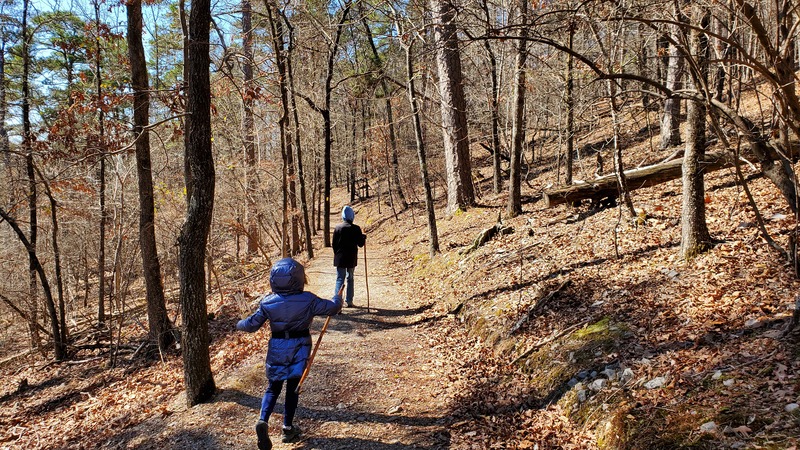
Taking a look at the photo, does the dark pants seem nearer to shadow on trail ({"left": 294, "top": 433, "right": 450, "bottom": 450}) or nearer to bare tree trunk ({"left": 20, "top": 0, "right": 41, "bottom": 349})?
shadow on trail ({"left": 294, "top": 433, "right": 450, "bottom": 450})

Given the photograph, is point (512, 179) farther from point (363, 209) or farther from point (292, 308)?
point (363, 209)

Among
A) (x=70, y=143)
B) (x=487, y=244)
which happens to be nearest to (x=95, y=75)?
(x=70, y=143)

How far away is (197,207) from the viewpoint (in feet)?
19.4

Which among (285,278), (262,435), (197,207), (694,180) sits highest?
(197,207)

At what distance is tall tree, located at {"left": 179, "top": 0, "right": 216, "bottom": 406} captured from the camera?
577cm

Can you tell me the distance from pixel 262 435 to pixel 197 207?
2999 mm

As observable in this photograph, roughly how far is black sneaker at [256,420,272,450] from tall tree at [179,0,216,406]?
6.79 feet

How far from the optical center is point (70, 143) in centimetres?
771

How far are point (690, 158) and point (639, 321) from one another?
7.42ft

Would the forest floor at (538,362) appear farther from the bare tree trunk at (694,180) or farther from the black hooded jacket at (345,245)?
the black hooded jacket at (345,245)

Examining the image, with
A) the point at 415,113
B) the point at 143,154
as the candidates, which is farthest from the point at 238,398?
the point at 415,113

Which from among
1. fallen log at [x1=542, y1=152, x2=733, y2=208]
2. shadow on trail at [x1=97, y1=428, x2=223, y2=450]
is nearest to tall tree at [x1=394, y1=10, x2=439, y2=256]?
fallen log at [x1=542, y1=152, x2=733, y2=208]

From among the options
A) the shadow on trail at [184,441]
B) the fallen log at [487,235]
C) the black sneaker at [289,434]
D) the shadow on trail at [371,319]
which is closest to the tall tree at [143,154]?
the shadow on trail at [371,319]

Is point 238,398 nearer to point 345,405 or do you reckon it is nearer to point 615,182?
point 345,405
